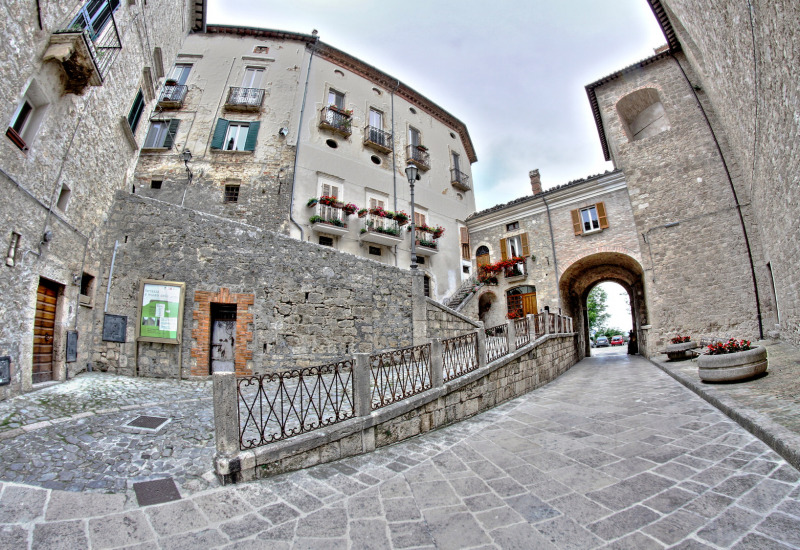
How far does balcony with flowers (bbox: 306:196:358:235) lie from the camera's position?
13938 mm

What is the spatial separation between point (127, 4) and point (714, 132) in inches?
Result: 759

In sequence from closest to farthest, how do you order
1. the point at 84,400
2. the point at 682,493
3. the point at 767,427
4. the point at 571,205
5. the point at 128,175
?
the point at 682,493 < the point at 767,427 < the point at 84,400 < the point at 128,175 < the point at 571,205

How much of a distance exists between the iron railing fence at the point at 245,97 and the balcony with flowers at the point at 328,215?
222 inches

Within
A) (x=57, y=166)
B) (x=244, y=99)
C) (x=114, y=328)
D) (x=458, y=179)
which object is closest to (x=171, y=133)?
(x=244, y=99)

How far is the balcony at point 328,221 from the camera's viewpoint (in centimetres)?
1391

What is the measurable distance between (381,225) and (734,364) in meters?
12.5

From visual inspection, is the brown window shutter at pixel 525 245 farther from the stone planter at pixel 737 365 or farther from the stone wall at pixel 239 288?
the stone planter at pixel 737 365

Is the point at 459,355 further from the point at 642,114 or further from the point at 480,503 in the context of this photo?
the point at 642,114

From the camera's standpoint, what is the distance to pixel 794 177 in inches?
240

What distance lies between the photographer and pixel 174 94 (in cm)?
1513

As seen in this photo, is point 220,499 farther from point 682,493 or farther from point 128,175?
point 128,175

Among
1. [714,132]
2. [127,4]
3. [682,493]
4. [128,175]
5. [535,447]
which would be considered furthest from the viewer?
[714,132]

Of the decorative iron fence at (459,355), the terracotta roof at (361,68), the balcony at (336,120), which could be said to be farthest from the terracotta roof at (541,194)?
the decorative iron fence at (459,355)

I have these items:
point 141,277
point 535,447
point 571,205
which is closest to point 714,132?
point 571,205
